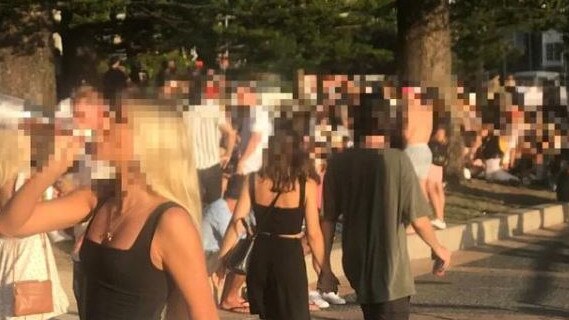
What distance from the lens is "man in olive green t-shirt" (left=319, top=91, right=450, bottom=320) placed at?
5586 mm

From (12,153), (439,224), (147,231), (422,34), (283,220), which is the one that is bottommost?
(439,224)

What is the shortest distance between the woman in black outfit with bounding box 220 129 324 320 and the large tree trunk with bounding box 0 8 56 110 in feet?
22.8

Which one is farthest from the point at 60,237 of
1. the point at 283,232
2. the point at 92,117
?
the point at 92,117

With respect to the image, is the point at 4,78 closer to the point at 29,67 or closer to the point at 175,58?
the point at 29,67

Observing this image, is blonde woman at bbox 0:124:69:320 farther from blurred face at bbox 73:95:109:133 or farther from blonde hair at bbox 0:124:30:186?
blurred face at bbox 73:95:109:133

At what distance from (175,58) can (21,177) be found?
11192 millimetres

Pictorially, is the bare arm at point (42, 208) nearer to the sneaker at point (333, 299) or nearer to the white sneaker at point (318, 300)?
the white sneaker at point (318, 300)

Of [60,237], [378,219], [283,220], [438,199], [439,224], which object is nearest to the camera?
[378,219]

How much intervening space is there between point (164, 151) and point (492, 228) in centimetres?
1113

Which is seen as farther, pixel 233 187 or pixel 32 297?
pixel 233 187

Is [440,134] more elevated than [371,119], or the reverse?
[371,119]

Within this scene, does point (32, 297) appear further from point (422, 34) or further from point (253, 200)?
point (422, 34)

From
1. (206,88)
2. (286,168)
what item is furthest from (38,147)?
(206,88)

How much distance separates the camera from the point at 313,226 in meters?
6.38
